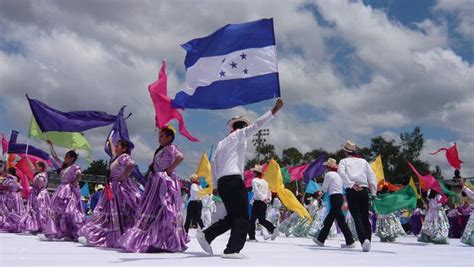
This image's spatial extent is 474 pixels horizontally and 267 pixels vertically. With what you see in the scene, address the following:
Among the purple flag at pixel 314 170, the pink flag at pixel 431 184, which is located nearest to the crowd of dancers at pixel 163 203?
the pink flag at pixel 431 184

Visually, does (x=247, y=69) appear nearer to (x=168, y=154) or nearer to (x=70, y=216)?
(x=168, y=154)

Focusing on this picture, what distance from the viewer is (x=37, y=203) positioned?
1202 cm

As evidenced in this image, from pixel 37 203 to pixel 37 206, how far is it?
0.07m

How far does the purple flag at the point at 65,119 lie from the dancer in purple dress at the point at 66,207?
49cm

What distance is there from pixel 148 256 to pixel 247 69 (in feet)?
9.63

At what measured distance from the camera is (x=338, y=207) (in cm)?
1023

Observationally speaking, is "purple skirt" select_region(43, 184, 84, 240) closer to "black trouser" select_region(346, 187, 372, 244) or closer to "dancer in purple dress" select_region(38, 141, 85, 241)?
"dancer in purple dress" select_region(38, 141, 85, 241)

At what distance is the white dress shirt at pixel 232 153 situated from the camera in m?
6.37

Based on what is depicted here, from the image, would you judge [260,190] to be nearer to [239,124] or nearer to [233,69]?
[233,69]

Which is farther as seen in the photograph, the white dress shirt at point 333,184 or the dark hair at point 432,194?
the dark hair at point 432,194

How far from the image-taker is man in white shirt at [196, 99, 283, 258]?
621 centimetres

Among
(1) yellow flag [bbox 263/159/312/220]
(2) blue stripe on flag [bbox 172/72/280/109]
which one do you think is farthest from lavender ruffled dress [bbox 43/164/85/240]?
(1) yellow flag [bbox 263/159/312/220]

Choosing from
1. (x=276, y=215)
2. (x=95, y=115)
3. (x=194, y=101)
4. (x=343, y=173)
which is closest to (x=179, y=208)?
(x=194, y=101)

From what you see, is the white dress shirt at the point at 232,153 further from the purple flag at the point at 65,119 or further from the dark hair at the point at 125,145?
the purple flag at the point at 65,119
